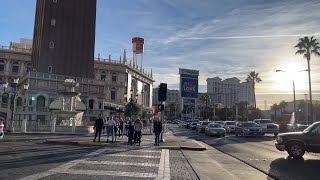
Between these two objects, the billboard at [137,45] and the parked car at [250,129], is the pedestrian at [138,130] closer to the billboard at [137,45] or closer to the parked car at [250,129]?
A: the parked car at [250,129]

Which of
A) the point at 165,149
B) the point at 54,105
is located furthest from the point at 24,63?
the point at 165,149

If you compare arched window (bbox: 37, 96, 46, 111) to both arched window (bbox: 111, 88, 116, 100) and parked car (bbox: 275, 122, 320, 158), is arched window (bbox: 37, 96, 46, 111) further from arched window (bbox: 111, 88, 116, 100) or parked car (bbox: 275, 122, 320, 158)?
parked car (bbox: 275, 122, 320, 158)

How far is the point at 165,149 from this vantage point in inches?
822

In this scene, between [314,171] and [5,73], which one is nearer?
[314,171]

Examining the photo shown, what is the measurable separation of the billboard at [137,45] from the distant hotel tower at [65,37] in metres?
52.0

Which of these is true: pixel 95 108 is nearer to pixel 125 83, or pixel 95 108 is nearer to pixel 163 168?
pixel 125 83

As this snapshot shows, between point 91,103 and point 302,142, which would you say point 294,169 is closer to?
point 302,142

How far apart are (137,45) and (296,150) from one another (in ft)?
382

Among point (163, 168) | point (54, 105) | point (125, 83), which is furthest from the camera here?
point (125, 83)

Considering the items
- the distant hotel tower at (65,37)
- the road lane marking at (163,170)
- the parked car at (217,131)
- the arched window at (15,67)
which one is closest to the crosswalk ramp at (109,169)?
the road lane marking at (163,170)

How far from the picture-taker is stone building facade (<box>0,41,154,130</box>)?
6712 cm

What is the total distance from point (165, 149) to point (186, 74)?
3381cm

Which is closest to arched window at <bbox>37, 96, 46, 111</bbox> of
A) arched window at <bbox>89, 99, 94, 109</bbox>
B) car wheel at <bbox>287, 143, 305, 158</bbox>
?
arched window at <bbox>89, 99, 94, 109</bbox>

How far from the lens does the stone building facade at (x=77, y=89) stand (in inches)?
2643
